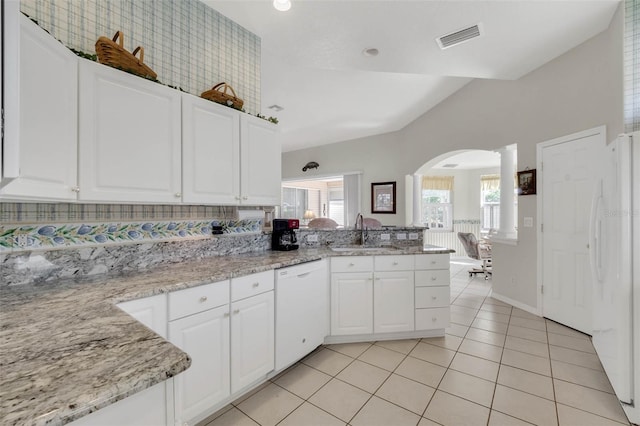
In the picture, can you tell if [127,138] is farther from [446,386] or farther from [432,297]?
[432,297]

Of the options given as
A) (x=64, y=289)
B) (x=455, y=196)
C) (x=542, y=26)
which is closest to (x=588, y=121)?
(x=542, y=26)

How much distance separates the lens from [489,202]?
24.3 ft

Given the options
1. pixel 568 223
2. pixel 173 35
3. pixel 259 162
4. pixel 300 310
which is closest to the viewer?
pixel 173 35

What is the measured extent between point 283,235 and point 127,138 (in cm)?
151

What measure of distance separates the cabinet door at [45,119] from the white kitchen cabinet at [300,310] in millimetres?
1318

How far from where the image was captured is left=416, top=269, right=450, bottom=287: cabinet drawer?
2713mm

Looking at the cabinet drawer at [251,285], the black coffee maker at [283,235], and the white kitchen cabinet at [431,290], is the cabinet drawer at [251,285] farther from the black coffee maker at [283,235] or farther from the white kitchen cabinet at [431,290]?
the white kitchen cabinet at [431,290]

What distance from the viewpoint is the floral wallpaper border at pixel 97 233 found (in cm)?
147

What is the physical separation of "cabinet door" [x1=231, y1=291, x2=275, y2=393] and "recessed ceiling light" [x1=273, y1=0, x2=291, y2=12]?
84.7 inches

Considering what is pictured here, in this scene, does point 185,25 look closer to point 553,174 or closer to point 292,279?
point 292,279

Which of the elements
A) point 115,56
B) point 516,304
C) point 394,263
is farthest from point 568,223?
point 115,56

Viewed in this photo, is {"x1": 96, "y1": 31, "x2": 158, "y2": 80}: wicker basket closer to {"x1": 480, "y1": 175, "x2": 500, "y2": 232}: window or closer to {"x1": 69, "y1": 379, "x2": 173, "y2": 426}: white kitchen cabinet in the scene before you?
{"x1": 69, "y1": 379, "x2": 173, "y2": 426}: white kitchen cabinet

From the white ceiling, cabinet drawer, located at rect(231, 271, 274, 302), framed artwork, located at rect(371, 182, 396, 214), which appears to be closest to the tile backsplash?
the white ceiling

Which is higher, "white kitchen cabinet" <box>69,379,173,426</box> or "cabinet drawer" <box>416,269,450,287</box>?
"white kitchen cabinet" <box>69,379,173,426</box>
